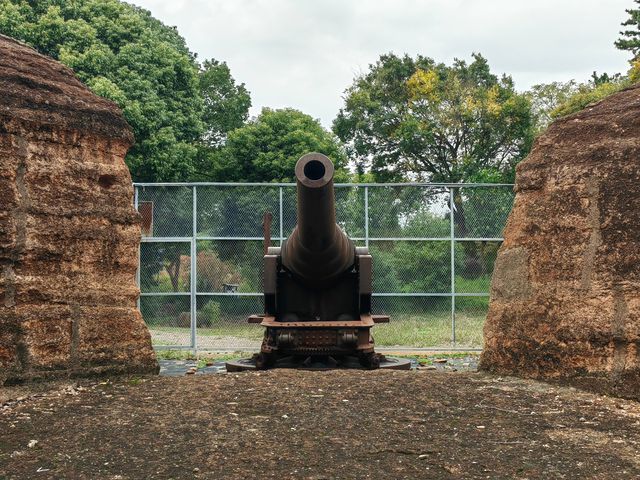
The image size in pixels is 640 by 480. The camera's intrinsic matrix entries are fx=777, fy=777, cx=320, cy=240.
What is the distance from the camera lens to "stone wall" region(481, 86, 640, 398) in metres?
5.33

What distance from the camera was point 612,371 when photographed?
209 inches

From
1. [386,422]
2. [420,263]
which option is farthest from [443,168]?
[386,422]

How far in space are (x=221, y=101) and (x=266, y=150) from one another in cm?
862

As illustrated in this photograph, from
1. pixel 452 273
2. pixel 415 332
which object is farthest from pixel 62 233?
pixel 415 332

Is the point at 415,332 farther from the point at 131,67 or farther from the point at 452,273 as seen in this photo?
the point at 131,67

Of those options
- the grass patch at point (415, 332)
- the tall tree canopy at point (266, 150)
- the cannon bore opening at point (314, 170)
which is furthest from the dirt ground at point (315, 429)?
the tall tree canopy at point (266, 150)

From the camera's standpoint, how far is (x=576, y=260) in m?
5.61

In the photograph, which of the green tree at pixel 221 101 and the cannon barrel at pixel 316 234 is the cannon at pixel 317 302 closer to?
the cannon barrel at pixel 316 234

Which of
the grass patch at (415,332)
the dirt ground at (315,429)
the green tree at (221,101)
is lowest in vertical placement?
the grass patch at (415,332)

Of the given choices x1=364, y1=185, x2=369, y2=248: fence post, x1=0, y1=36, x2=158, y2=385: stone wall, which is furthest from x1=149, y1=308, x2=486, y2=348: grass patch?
x1=0, y1=36, x2=158, y2=385: stone wall

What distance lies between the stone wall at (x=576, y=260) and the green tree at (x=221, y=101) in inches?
1012

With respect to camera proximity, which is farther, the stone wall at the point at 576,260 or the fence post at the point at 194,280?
the fence post at the point at 194,280

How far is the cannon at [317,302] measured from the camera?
834 cm

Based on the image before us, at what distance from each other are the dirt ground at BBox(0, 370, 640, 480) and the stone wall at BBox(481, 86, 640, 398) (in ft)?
0.85
